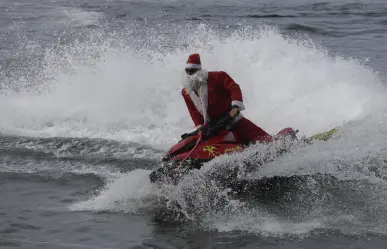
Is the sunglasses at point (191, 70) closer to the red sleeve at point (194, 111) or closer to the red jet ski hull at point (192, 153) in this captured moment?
the red sleeve at point (194, 111)

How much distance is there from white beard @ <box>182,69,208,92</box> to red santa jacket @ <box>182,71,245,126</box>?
0.06 meters

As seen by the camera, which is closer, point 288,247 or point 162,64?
point 288,247

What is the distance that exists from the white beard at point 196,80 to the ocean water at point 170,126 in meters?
1.12

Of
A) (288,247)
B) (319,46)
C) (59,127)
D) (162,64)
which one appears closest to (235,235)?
(288,247)

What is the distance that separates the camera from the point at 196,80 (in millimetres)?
8820

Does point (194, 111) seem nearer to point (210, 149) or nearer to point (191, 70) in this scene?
point (191, 70)

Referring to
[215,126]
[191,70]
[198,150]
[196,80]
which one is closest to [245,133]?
[215,126]

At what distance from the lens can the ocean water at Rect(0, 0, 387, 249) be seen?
7781 mm

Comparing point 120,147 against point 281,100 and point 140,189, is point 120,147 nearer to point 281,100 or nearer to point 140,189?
point 140,189

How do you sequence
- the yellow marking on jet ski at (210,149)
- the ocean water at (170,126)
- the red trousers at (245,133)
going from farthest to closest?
the red trousers at (245,133)
the yellow marking on jet ski at (210,149)
the ocean water at (170,126)

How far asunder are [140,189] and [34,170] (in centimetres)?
239

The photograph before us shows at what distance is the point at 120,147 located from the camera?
38.2 ft

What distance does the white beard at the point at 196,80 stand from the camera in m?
8.80

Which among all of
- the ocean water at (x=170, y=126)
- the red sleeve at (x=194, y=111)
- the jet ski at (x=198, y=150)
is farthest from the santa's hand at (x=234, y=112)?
the red sleeve at (x=194, y=111)
